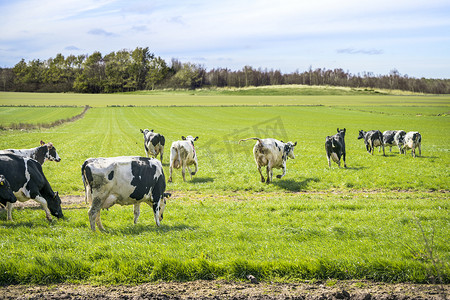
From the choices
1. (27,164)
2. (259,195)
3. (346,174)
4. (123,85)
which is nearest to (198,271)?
(27,164)

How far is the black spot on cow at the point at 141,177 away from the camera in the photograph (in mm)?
10656

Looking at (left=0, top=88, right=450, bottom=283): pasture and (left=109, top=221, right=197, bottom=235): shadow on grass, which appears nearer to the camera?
(left=0, top=88, right=450, bottom=283): pasture

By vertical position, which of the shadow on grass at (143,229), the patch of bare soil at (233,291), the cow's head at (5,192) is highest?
the cow's head at (5,192)

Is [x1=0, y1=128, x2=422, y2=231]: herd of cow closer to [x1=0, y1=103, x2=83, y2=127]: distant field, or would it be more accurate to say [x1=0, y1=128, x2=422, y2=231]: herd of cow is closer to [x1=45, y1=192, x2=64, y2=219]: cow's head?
[x1=45, y1=192, x2=64, y2=219]: cow's head

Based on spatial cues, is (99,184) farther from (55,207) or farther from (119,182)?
(55,207)

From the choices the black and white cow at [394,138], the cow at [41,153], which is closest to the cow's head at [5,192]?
the cow at [41,153]

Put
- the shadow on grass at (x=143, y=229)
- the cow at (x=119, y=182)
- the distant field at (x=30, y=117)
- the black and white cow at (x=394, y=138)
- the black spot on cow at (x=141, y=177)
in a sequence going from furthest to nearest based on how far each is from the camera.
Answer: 1. the distant field at (x=30, y=117)
2. the black and white cow at (x=394, y=138)
3. the black spot on cow at (x=141, y=177)
4. the shadow on grass at (x=143, y=229)
5. the cow at (x=119, y=182)

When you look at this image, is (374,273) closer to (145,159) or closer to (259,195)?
(145,159)

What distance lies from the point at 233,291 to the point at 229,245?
1955 millimetres

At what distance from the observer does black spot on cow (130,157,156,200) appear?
10.7 meters

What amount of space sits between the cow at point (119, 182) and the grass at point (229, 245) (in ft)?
2.56

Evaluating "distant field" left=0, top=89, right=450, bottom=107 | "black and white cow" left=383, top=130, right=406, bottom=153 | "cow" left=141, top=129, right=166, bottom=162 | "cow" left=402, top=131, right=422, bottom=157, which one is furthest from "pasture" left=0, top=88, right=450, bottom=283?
"distant field" left=0, top=89, right=450, bottom=107

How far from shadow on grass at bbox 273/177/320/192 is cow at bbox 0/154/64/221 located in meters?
10.4

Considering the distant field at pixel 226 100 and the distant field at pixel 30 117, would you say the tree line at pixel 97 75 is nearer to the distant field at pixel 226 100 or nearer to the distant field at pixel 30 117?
the distant field at pixel 226 100
